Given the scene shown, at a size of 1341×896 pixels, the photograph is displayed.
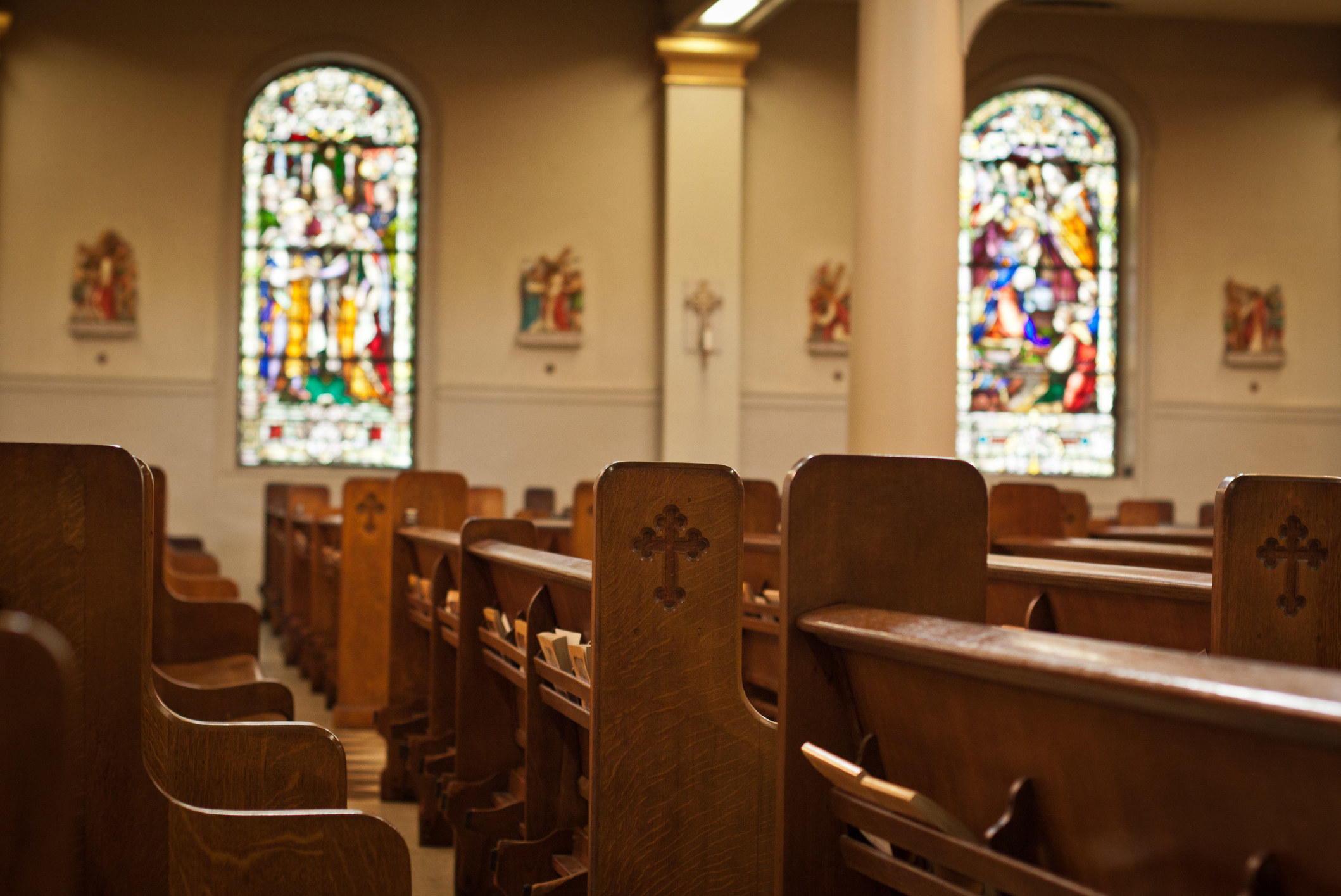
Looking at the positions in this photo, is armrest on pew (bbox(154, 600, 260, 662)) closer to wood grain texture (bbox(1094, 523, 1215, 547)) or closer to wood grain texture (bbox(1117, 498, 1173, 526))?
wood grain texture (bbox(1094, 523, 1215, 547))

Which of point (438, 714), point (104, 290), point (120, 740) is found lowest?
point (438, 714)

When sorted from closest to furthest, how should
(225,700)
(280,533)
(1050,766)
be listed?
(1050,766), (225,700), (280,533)

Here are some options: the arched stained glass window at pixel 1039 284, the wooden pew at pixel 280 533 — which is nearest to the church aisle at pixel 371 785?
the wooden pew at pixel 280 533

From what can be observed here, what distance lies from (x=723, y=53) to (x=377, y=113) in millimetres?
3121

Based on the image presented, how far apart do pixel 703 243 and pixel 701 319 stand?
66cm

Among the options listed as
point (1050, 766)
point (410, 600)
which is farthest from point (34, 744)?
point (410, 600)

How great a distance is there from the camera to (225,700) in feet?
10.3

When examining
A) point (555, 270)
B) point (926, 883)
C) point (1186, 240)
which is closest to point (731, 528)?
point (926, 883)

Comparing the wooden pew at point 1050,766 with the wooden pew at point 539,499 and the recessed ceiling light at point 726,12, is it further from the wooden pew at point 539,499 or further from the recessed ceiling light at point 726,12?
the recessed ceiling light at point 726,12

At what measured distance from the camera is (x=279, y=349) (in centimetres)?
1135

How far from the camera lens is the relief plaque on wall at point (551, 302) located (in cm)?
1135

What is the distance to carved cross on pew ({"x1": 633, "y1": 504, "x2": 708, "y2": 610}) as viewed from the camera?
7.48 ft

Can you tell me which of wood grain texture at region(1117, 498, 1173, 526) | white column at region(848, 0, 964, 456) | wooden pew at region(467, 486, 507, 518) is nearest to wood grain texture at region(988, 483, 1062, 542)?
white column at region(848, 0, 964, 456)

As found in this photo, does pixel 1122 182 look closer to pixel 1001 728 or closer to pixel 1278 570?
pixel 1278 570
